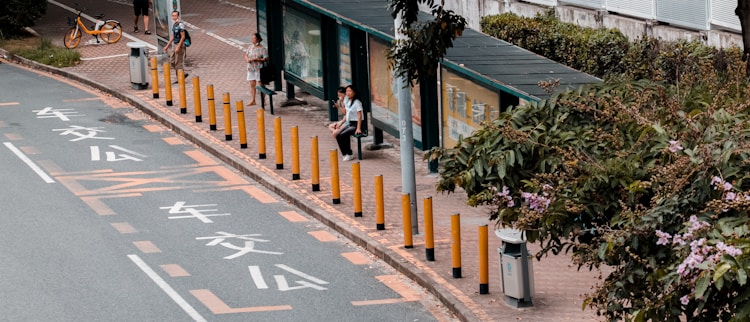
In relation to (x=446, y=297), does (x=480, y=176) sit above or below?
above

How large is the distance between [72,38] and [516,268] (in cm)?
2176

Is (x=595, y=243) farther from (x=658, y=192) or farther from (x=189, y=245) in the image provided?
(x=189, y=245)

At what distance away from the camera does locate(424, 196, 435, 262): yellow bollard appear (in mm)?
15594

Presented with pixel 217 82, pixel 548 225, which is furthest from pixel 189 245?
pixel 217 82

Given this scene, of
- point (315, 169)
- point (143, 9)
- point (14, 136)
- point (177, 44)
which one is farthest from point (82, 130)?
point (143, 9)

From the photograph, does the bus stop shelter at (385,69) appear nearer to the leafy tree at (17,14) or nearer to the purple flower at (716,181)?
the purple flower at (716,181)

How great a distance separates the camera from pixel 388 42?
70.3ft

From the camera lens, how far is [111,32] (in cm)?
3381

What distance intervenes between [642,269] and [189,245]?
8919mm

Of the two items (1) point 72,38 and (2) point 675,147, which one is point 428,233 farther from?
(1) point 72,38

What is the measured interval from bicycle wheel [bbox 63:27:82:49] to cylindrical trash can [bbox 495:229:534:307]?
21.4 meters

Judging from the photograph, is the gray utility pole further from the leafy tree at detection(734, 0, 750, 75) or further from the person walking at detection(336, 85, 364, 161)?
the person walking at detection(336, 85, 364, 161)

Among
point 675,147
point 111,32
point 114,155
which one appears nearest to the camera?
point 675,147

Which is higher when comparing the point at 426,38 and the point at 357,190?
the point at 426,38
